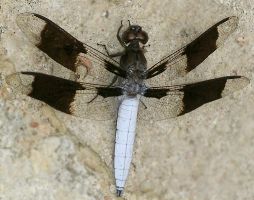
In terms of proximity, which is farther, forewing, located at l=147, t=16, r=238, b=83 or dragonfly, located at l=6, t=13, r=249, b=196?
forewing, located at l=147, t=16, r=238, b=83

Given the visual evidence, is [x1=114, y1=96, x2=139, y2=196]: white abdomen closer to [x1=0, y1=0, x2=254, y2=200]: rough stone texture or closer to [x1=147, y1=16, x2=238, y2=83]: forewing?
[x1=0, y1=0, x2=254, y2=200]: rough stone texture

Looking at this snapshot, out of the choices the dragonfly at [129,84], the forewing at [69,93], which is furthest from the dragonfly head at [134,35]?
the forewing at [69,93]

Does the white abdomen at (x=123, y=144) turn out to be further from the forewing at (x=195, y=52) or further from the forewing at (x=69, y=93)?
the forewing at (x=195, y=52)

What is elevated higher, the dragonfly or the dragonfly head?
the dragonfly head

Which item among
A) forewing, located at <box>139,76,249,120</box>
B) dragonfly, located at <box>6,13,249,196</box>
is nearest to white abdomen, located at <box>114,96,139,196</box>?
dragonfly, located at <box>6,13,249,196</box>

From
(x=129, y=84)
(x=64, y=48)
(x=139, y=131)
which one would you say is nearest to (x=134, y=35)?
(x=129, y=84)

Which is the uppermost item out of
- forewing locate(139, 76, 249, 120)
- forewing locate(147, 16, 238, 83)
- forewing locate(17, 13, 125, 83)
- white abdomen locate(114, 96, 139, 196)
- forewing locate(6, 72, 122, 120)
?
forewing locate(147, 16, 238, 83)

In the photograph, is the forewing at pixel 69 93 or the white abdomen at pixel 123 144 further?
the white abdomen at pixel 123 144
